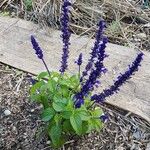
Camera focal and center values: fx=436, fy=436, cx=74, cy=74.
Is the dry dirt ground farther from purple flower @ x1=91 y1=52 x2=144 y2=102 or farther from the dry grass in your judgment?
purple flower @ x1=91 y1=52 x2=144 y2=102

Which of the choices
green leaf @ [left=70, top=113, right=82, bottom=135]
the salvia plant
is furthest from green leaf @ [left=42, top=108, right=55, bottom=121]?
green leaf @ [left=70, top=113, right=82, bottom=135]

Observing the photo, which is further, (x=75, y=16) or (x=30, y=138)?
(x=75, y=16)

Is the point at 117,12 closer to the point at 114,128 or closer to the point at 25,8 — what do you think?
the point at 25,8

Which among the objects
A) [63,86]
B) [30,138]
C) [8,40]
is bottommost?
[30,138]

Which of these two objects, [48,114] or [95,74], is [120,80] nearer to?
[95,74]

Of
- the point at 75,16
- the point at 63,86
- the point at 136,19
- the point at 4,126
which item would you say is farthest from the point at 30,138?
the point at 136,19
